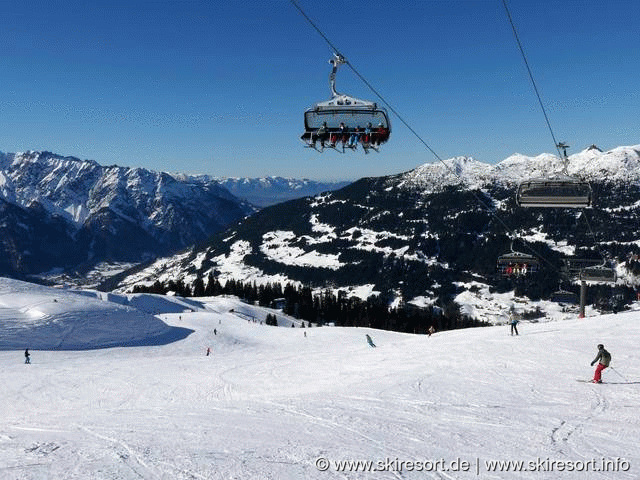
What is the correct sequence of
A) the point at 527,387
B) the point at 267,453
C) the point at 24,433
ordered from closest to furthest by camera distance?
the point at 267,453 → the point at 24,433 → the point at 527,387

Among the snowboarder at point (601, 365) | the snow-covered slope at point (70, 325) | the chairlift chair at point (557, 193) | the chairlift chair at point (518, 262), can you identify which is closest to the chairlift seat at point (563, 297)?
the chairlift chair at point (518, 262)

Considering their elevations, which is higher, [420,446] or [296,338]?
[420,446]

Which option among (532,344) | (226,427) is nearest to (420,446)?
(226,427)

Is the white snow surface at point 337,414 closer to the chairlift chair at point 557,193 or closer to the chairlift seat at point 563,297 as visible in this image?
the chairlift chair at point 557,193

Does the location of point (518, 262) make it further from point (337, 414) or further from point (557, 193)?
point (337, 414)

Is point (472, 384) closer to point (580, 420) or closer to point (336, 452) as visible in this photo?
point (580, 420)

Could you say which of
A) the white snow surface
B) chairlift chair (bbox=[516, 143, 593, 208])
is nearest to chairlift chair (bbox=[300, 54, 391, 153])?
the white snow surface
